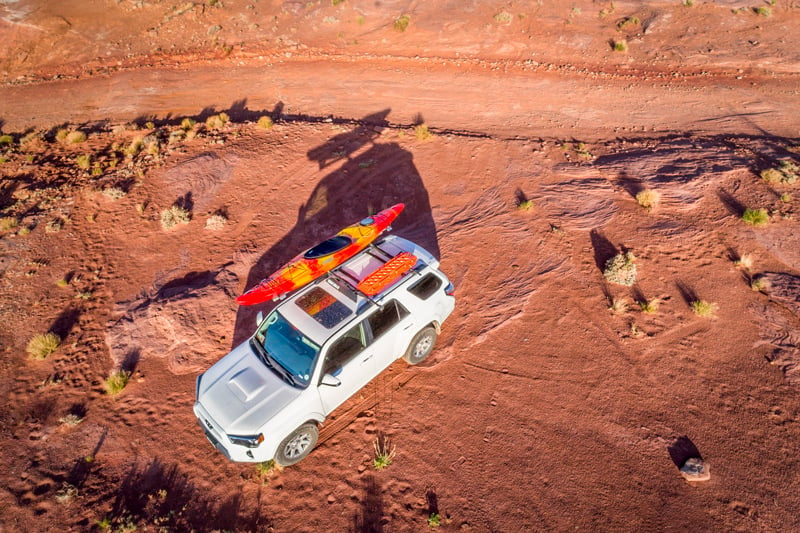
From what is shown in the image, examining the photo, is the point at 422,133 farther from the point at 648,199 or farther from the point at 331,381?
the point at 331,381

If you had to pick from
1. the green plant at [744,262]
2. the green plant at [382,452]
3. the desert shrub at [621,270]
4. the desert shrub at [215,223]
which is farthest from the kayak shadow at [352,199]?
the green plant at [744,262]

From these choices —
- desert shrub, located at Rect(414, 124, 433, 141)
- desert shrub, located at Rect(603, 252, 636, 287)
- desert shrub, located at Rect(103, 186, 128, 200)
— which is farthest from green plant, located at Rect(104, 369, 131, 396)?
desert shrub, located at Rect(414, 124, 433, 141)

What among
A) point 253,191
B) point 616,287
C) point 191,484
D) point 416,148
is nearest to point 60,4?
point 253,191

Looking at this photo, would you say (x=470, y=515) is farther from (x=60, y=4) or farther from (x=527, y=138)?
(x=60, y=4)

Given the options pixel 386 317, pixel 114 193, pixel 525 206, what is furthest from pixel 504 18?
pixel 386 317

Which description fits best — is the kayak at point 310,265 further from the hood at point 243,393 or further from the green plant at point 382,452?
the green plant at point 382,452

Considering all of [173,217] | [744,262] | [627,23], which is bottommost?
[744,262]
